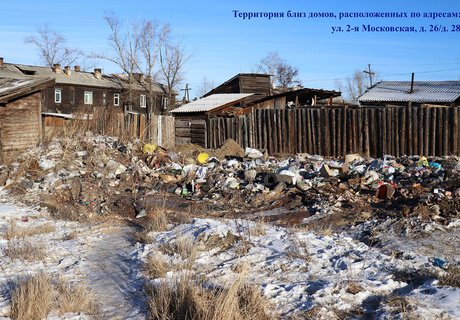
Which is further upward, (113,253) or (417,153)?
(417,153)

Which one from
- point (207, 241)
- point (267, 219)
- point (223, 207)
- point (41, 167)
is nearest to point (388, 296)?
point (207, 241)

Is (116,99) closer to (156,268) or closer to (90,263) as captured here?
(90,263)

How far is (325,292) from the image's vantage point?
4.62m

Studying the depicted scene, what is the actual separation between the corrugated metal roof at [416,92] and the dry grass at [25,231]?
882 inches

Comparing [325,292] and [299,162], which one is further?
[299,162]

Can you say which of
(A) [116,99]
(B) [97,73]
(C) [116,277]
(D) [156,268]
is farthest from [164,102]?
(D) [156,268]

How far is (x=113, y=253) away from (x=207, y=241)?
Answer: 1332 millimetres

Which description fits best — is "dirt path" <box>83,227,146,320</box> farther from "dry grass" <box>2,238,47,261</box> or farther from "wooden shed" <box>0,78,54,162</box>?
"wooden shed" <box>0,78,54,162</box>

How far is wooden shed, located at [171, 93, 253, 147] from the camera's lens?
2111 cm

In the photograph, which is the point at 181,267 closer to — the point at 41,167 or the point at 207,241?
the point at 207,241

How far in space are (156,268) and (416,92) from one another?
25453 mm

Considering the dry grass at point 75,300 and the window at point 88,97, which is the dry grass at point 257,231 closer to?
the dry grass at point 75,300

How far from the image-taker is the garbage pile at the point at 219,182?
29.8 ft

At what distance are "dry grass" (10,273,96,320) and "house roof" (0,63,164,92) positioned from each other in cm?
3626
